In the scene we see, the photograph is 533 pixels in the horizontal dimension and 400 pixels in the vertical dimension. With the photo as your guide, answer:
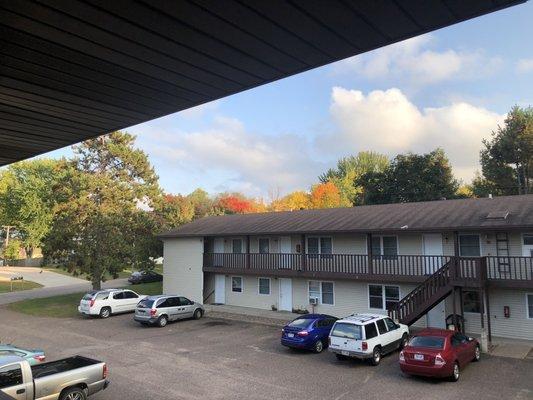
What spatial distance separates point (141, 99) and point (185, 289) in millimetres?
29880

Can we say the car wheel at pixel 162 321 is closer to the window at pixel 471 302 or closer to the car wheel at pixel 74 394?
the car wheel at pixel 74 394

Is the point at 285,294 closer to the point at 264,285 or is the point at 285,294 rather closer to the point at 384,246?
the point at 264,285

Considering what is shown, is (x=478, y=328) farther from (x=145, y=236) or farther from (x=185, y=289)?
(x=145, y=236)

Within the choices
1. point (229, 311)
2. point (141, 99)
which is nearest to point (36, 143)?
point (141, 99)

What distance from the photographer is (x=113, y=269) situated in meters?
34.6

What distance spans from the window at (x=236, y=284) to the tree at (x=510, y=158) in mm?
33118

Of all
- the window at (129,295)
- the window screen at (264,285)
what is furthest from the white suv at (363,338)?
the window at (129,295)

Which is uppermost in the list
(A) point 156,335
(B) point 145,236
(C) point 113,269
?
(B) point 145,236

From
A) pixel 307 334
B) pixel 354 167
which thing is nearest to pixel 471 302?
pixel 307 334

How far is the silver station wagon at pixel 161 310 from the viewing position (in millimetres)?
24641

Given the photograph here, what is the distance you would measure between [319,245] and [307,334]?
964 centimetres

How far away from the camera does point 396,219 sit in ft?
80.1

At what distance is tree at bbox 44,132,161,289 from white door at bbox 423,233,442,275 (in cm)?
2300

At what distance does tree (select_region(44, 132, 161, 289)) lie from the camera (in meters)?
34.6
